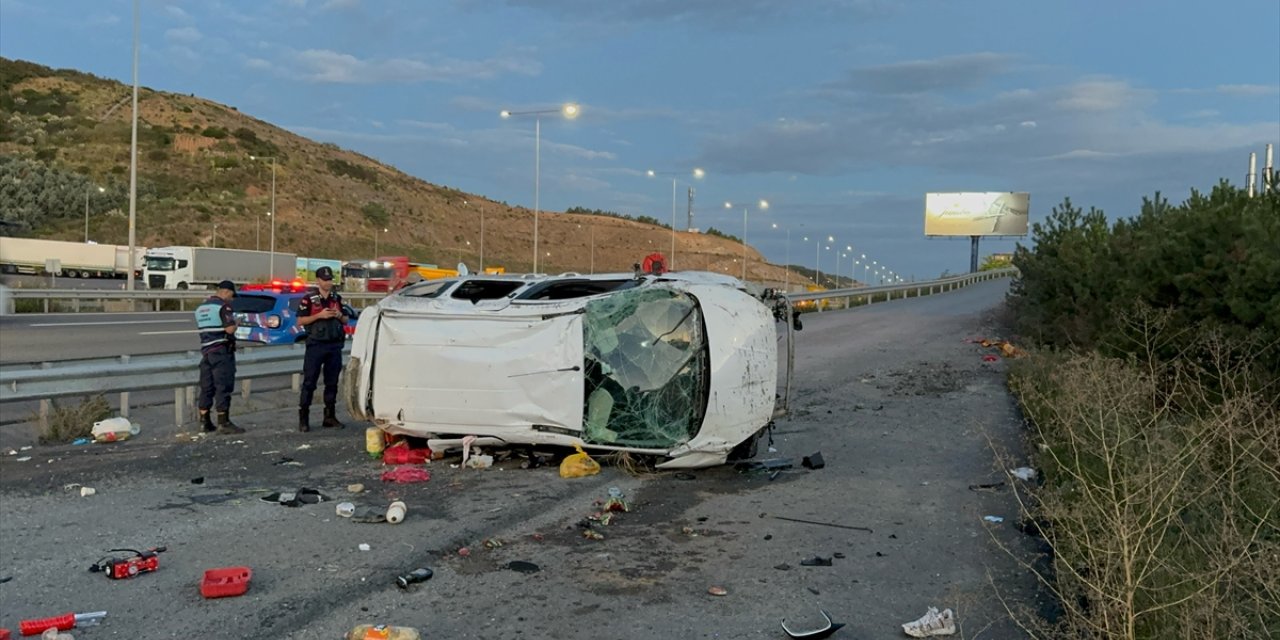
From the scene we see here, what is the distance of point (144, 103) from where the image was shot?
8756 centimetres

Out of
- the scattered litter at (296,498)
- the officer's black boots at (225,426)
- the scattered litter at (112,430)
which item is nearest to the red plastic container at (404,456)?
the scattered litter at (296,498)

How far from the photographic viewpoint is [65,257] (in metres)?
51.6

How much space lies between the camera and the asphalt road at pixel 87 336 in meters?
15.6

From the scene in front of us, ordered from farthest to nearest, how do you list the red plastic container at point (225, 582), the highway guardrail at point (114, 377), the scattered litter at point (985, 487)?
the highway guardrail at point (114, 377) → the scattered litter at point (985, 487) → the red plastic container at point (225, 582)

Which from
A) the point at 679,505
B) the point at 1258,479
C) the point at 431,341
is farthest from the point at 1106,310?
the point at 431,341

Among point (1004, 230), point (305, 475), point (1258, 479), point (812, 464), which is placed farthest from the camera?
point (1004, 230)

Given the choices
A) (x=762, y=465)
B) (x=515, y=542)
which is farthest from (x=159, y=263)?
(x=515, y=542)

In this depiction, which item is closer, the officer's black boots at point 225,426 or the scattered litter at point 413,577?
the scattered litter at point 413,577

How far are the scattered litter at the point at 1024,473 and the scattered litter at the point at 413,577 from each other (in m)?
4.90

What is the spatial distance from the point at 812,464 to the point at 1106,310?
740cm

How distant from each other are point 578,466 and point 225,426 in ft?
13.8

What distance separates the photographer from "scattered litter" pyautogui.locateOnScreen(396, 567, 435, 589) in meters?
4.84

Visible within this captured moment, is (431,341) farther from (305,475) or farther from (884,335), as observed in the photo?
(884,335)

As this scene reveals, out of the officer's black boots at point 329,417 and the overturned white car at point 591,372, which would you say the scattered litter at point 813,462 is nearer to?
the overturned white car at point 591,372
